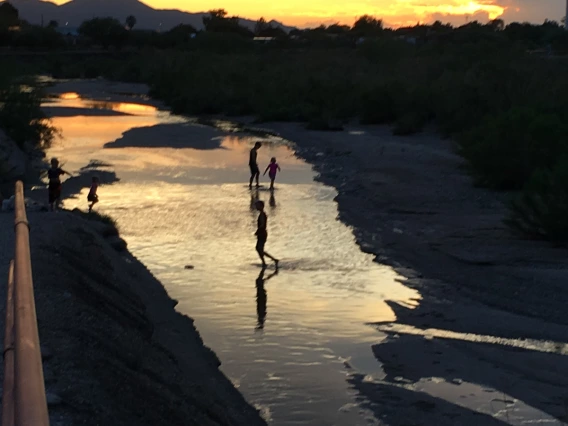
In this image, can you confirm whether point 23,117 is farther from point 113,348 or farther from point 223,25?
point 223,25

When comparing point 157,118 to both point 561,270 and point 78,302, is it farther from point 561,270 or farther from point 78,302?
point 78,302

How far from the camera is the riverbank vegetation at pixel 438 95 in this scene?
2444cm

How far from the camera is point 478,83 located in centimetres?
4175

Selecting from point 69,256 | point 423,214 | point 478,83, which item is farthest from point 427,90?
point 69,256

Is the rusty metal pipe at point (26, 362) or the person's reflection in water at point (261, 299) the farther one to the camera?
the person's reflection in water at point (261, 299)

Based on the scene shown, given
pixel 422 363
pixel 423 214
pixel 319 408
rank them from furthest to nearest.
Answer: pixel 423 214
pixel 422 363
pixel 319 408

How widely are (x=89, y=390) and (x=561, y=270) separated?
10.4 meters

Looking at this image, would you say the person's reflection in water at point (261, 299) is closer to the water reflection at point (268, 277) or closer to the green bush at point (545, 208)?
the water reflection at point (268, 277)

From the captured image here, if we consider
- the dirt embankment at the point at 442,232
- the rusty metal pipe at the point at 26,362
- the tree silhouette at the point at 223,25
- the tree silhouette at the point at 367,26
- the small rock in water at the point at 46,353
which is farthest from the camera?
the tree silhouette at the point at 223,25

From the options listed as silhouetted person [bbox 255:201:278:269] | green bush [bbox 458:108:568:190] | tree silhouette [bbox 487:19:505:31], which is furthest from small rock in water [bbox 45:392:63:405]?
tree silhouette [bbox 487:19:505:31]

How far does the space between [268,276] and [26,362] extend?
11.8 m

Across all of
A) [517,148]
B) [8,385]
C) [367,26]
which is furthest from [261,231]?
[367,26]

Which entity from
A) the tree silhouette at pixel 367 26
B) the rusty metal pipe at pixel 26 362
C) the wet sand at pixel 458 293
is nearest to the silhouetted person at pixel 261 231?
the wet sand at pixel 458 293

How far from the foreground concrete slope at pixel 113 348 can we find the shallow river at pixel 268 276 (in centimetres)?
41
